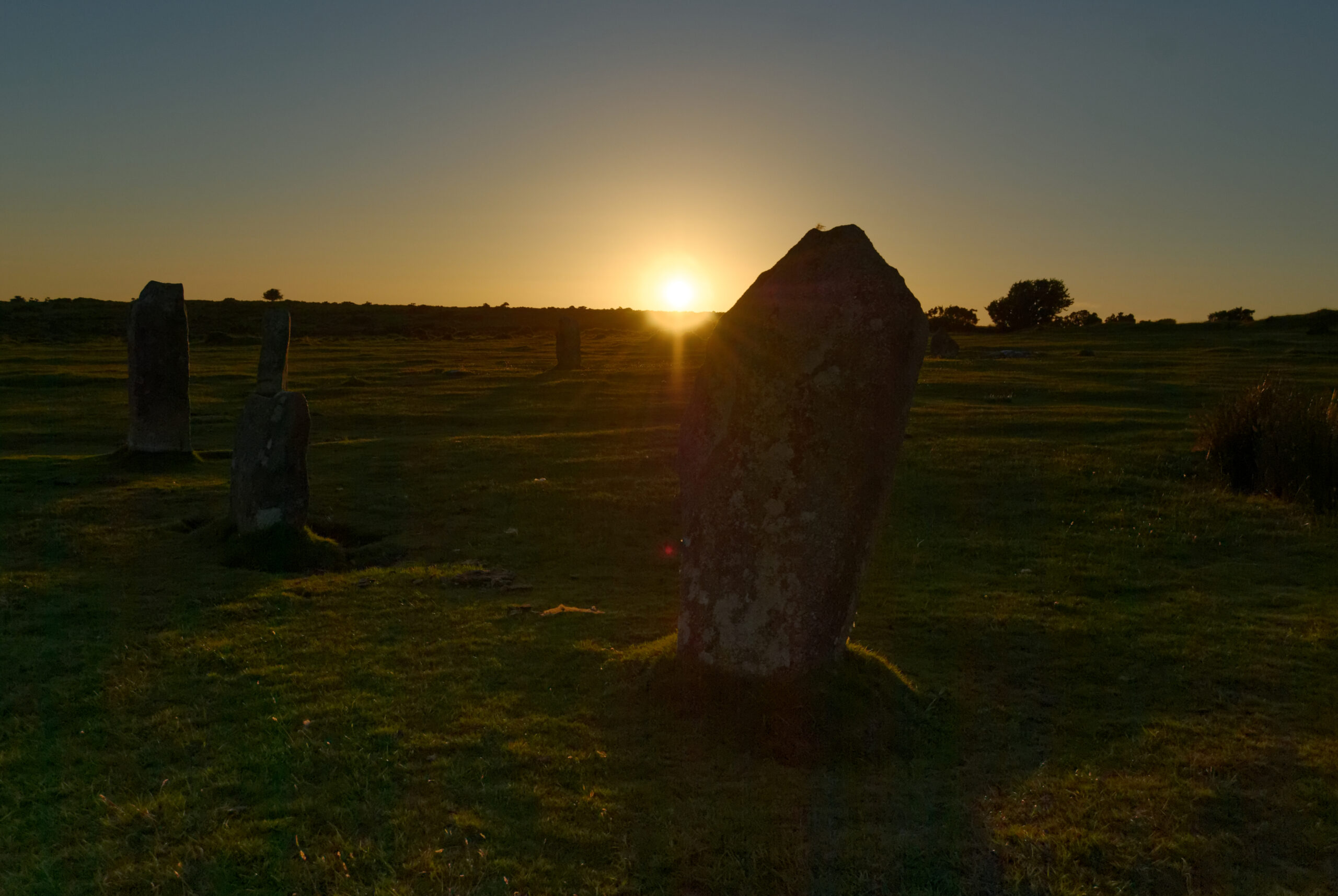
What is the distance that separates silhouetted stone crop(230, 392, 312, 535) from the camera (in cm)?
1296

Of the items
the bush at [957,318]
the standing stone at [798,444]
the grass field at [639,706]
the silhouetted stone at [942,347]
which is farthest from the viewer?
the bush at [957,318]

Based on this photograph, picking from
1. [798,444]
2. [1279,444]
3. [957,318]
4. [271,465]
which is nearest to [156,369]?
[271,465]

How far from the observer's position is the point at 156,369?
19984 mm

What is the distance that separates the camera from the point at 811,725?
7.02m

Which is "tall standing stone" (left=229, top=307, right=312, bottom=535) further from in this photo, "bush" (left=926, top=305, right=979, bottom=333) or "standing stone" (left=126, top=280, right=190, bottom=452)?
"bush" (left=926, top=305, right=979, bottom=333)

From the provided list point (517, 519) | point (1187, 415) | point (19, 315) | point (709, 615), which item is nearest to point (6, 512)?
point (517, 519)

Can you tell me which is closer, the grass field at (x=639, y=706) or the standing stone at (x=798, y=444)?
the grass field at (x=639, y=706)

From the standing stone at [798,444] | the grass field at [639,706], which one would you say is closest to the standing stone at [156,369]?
the grass field at [639,706]

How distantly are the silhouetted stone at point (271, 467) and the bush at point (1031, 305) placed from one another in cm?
8554

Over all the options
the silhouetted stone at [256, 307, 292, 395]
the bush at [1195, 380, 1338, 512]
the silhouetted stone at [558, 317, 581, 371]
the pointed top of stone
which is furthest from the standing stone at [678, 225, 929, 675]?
the silhouetted stone at [558, 317, 581, 371]

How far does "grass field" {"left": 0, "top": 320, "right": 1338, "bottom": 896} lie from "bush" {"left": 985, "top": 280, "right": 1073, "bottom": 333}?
79.5 metres

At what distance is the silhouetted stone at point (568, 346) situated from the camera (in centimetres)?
4312

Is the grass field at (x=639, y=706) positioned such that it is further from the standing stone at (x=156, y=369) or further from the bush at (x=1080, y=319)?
the bush at (x=1080, y=319)

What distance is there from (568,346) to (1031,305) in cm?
6330
